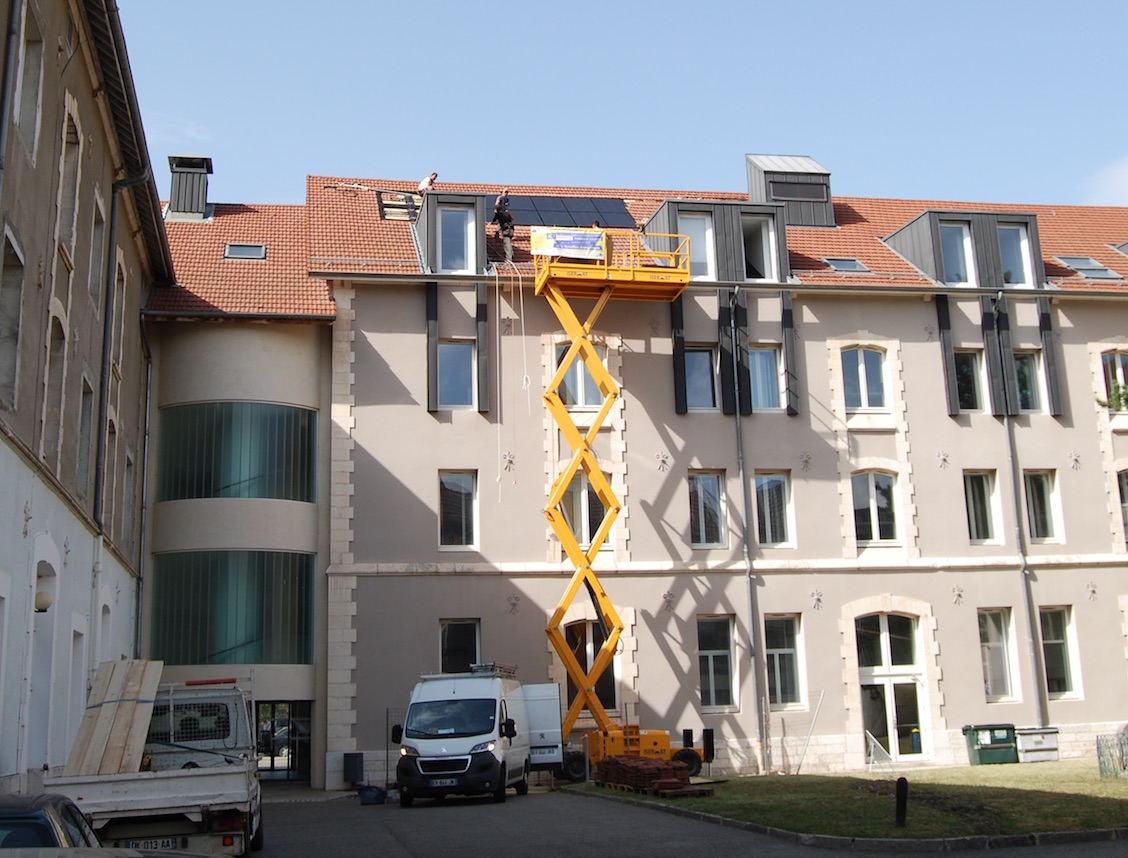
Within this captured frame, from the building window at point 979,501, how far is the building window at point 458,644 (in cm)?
1291

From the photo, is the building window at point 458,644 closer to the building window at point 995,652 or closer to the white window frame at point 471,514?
the white window frame at point 471,514

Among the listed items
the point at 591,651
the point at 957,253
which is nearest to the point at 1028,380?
the point at 957,253

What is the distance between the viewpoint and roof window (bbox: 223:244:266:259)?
31.4 meters

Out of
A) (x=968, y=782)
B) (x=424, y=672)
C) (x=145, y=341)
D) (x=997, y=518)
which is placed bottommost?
(x=968, y=782)

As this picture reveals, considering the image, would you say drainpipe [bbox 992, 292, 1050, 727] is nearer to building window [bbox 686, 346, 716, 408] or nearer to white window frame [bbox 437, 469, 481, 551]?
building window [bbox 686, 346, 716, 408]

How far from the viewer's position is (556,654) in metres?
28.0

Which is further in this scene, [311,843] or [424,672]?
[424,672]

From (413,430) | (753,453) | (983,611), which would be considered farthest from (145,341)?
(983,611)

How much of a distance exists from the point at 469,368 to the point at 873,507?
422 inches

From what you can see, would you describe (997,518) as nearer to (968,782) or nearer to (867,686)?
(867,686)

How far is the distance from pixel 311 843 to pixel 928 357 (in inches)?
847

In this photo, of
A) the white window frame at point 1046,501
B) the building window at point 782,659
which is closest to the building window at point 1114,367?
the white window frame at point 1046,501

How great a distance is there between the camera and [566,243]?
94.3 ft

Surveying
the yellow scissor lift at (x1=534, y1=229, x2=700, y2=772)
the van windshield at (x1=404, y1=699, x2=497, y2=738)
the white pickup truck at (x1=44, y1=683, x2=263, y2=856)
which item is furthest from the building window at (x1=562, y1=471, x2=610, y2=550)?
the white pickup truck at (x1=44, y1=683, x2=263, y2=856)
